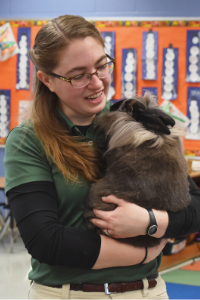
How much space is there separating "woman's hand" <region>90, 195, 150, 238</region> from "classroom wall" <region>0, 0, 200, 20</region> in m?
3.83

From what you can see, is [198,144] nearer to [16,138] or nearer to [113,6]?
[113,6]

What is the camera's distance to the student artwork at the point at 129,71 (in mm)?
4461

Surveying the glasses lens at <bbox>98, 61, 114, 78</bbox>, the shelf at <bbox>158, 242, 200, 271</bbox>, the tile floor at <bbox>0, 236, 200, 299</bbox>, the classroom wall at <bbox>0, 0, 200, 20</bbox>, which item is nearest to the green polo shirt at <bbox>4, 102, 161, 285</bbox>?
the glasses lens at <bbox>98, 61, 114, 78</bbox>

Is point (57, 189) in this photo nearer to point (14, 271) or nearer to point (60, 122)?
point (60, 122)

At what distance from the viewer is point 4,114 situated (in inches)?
194

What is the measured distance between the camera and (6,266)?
3867mm

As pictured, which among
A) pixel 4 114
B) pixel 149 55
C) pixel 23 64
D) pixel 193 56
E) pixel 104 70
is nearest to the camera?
pixel 104 70

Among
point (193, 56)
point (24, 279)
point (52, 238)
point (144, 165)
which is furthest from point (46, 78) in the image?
point (193, 56)

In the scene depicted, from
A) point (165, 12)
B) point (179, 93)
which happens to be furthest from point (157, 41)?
point (179, 93)

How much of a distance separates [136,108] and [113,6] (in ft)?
11.6

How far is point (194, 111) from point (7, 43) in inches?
117

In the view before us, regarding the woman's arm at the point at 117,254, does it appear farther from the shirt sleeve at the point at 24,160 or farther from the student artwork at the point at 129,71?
the student artwork at the point at 129,71

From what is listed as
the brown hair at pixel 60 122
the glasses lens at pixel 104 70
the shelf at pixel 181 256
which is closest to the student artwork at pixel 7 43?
the shelf at pixel 181 256

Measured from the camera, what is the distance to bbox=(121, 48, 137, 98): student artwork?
4461 mm
